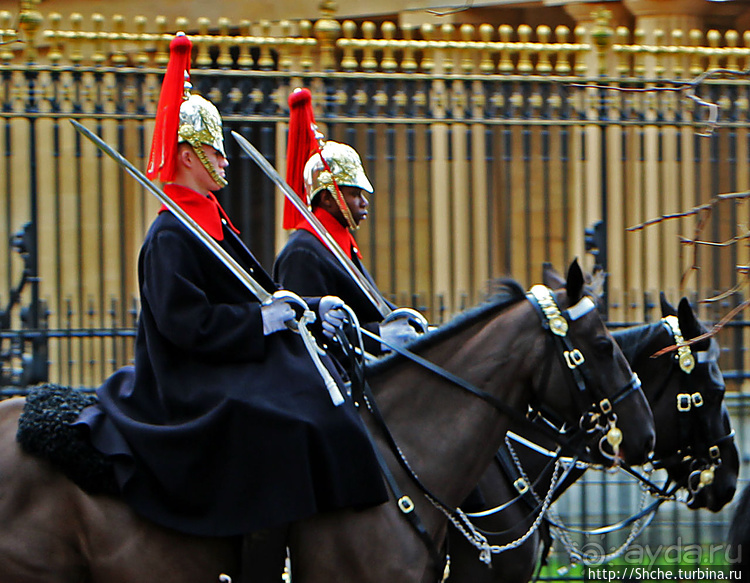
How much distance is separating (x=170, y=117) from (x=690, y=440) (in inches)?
111

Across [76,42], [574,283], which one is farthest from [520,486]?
[76,42]

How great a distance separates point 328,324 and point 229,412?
0.51 m

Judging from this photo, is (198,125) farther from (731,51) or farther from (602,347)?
(731,51)

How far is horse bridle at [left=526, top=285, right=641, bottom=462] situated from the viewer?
407 centimetres

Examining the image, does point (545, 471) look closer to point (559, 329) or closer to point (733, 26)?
point (559, 329)

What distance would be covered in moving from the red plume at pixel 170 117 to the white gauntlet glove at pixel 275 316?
0.62m

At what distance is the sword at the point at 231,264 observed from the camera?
393 centimetres

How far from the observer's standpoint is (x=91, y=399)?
411cm

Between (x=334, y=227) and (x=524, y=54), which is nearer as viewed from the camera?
(x=334, y=227)

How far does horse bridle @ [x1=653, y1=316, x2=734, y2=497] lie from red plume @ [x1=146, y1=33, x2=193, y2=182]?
2.58m

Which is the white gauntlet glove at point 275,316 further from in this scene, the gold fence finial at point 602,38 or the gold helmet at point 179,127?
the gold fence finial at point 602,38

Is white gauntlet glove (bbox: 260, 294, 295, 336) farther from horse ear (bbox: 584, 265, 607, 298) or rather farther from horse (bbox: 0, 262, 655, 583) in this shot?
horse ear (bbox: 584, 265, 607, 298)

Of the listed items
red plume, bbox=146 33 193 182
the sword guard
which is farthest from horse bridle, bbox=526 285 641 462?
red plume, bbox=146 33 193 182

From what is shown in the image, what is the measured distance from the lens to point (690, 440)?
17.5 ft
